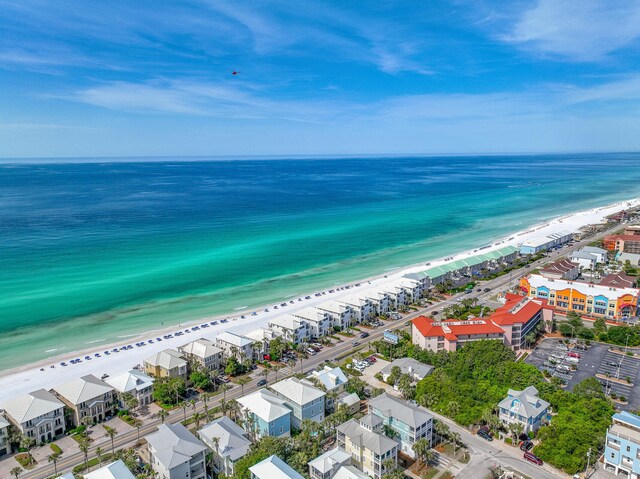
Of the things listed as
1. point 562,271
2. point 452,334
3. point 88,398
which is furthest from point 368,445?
point 562,271

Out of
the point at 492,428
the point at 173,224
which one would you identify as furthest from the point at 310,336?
the point at 173,224

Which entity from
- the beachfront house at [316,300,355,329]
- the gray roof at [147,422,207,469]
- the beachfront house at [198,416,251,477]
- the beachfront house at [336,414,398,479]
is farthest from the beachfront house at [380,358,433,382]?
the gray roof at [147,422,207,469]

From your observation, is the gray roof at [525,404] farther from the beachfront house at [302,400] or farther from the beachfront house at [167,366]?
the beachfront house at [167,366]

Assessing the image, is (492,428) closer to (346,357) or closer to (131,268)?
(346,357)

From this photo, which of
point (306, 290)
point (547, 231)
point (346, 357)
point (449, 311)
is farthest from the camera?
point (547, 231)

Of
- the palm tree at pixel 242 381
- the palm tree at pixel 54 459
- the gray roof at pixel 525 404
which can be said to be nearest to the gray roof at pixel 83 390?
the palm tree at pixel 54 459

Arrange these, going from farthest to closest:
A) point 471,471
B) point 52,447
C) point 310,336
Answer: point 310,336 → point 52,447 → point 471,471
